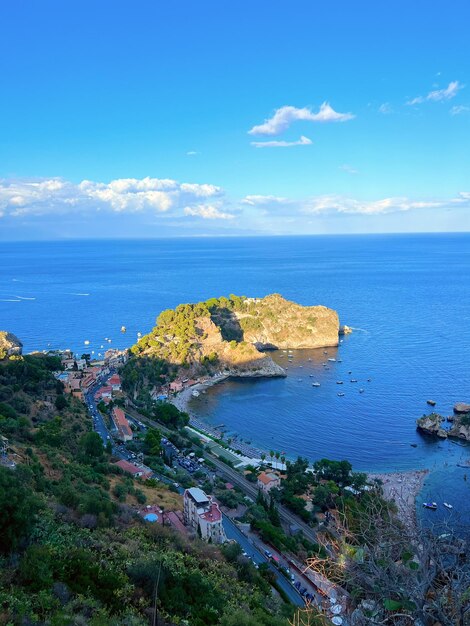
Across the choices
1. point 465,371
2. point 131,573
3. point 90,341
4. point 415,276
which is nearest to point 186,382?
point 90,341

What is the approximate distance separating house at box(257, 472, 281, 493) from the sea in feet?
18.7

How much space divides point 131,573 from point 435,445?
28843 mm

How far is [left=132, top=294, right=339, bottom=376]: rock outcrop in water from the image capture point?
48.7 metres

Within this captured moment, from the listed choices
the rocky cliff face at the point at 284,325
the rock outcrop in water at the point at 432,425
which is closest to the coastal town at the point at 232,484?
the rock outcrop in water at the point at 432,425

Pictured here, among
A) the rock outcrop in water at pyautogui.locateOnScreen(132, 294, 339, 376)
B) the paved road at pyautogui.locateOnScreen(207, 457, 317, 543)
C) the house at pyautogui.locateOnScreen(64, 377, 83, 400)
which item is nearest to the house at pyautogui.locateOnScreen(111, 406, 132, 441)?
the house at pyautogui.locateOnScreen(64, 377, 83, 400)

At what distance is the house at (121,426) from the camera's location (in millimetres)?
27067

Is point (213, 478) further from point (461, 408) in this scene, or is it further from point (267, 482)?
point (461, 408)

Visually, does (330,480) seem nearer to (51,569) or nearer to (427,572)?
(51,569)

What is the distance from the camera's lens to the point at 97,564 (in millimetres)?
8633

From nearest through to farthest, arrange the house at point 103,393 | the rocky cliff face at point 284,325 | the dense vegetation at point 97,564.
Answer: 1. the dense vegetation at point 97,564
2. the house at point 103,393
3. the rocky cliff face at point 284,325

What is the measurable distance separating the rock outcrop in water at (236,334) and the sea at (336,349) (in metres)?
2.61

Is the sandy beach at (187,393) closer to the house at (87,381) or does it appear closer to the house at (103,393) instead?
the house at (103,393)

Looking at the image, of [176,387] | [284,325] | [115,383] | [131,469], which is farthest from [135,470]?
[284,325]

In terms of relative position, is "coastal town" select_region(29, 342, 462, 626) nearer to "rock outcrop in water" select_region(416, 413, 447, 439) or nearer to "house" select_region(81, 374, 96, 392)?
"house" select_region(81, 374, 96, 392)
